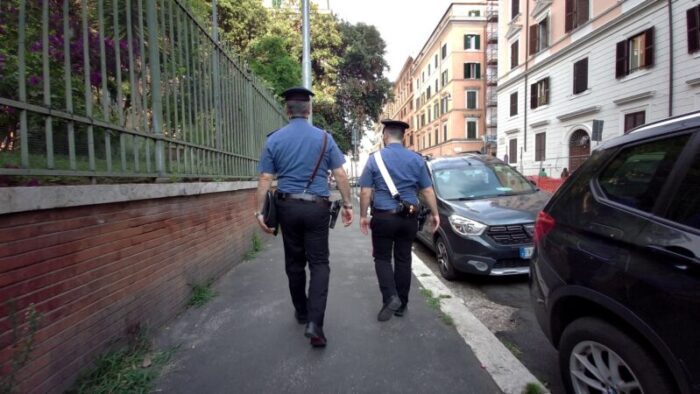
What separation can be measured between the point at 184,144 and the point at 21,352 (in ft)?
7.88

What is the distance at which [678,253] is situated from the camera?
1.57 m

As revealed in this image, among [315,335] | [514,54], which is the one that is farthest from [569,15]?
[315,335]

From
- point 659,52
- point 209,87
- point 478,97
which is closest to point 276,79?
point 209,87

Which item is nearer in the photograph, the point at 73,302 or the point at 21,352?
the point at 21,352

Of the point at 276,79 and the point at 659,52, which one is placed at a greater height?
the point at 659,52

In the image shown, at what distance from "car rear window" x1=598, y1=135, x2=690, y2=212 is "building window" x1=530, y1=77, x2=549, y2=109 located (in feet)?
75.8

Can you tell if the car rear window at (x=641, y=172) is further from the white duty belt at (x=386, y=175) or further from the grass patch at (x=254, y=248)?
the grass patch at (x=254, y=248)

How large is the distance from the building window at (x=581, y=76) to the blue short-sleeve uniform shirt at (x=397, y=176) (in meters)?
19.8

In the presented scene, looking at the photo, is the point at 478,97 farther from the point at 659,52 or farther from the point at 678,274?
the point at 678,274

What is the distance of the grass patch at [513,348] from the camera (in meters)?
2.91

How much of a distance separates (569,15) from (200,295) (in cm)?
2328

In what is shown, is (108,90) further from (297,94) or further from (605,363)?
(605,363)

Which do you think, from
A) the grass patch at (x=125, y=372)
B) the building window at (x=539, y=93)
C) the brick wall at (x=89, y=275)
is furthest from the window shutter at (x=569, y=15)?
the grass patch at (x=125, y=372)

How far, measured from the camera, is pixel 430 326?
10.9 feet
